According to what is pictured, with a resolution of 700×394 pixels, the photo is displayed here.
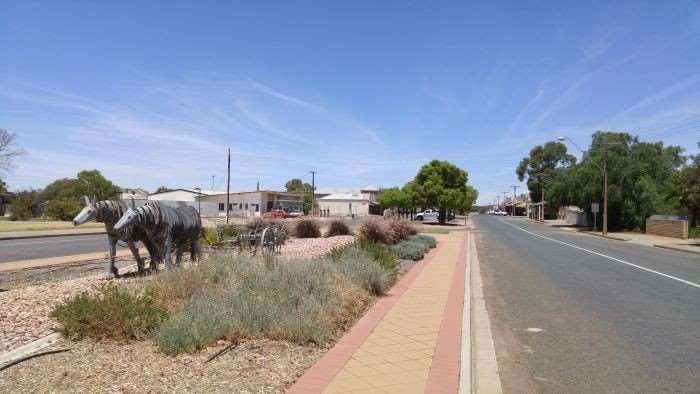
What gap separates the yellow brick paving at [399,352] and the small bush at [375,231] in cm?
814

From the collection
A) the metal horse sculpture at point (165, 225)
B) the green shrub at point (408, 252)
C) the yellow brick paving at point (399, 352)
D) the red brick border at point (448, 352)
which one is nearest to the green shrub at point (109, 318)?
the yellow brick paving at point (399, 352)

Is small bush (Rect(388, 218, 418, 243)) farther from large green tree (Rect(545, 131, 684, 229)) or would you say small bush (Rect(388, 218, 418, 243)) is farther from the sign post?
large green tree (Rect(545, 131, 684, 229))

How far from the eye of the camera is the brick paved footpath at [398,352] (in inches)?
204

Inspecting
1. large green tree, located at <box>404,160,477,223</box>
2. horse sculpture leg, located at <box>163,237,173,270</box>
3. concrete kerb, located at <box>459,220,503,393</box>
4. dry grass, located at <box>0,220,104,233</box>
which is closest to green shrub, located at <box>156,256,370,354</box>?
horse sculpture leg, located at <box>163,237,173,270</box>

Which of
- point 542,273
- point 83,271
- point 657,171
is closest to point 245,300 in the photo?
point 83,271

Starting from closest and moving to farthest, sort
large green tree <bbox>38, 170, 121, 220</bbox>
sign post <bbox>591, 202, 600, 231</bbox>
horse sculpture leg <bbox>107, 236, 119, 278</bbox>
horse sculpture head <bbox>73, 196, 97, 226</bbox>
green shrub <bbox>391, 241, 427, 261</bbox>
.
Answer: horse sculpture head <bbox>73, 196, 97, 226</bbox>
horse sculpture leg <bbox>107, 236, 119, 278</bbox>
green shrub <bbox>391, 241, 427, 261</bbox>
sign post <bbox>591, 202, 600, 231</bbox>
large green tree <bbox>38, 170, 121, 220</bbox>

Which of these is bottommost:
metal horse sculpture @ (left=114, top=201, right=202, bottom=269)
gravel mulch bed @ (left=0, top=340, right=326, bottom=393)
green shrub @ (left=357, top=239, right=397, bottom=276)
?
gravel mulch bed @ (left=0, top=340, right=326, bottom=393)

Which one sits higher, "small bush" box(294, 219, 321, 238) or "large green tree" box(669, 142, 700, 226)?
"large green tree" box(669, 142, 700, 226)

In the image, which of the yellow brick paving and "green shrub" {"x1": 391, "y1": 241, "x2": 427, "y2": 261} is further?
"green shrub" {"x1": 391, "y1": 241, "x2": 427, "y2": 261}

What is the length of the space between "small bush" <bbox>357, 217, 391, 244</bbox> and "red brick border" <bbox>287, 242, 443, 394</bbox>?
8154mm

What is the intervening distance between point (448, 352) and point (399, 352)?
1.93ft

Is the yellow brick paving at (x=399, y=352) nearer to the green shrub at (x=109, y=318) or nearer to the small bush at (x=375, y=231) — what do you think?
the green shrub at (x=109, y=318)

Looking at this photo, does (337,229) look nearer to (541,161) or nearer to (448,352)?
(448,352)

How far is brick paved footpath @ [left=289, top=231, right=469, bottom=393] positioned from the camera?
5184 mm
